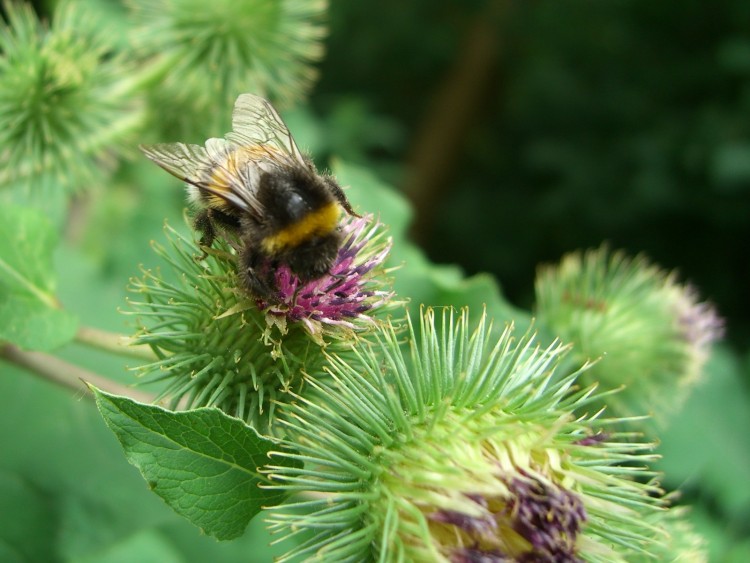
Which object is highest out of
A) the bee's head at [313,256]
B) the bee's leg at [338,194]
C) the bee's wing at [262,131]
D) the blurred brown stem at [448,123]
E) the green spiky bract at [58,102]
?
the blurred brown stem at [448,123]

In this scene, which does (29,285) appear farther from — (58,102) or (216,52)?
(216,52)

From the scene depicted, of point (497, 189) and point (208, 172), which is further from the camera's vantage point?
point (497, 189)

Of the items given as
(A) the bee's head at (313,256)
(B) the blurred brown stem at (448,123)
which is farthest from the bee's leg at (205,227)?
(B) the blurred brown stem at (448,123)

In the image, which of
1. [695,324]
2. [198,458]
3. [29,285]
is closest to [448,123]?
[695,324]

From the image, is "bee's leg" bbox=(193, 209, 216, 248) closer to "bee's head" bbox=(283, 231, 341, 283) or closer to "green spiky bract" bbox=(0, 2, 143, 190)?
"bee's head" bbox=(283, 231, 341, 283)

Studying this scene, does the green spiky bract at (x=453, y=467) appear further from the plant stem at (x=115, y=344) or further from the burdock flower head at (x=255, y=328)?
the plant stem at (x=115, y=344)
